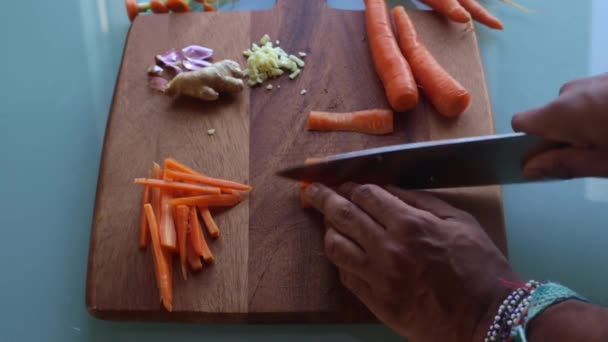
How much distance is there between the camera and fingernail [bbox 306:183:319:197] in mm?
1651

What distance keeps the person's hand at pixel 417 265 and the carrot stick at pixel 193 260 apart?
363mm

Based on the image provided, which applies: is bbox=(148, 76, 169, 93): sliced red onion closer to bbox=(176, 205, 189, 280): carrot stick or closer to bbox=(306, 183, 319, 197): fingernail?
bbox=(176, 205, 189, 280): carrot stick

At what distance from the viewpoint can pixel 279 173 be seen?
67.2 inches

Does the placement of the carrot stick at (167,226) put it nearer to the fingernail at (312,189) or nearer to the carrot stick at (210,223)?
the carrot stick at (210,223)

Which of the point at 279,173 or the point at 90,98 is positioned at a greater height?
the point at 90,98

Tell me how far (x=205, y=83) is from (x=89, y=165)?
0.51 m

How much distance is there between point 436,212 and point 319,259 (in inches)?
14.1

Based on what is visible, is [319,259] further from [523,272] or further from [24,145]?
[24,145]

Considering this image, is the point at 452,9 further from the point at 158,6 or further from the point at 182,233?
the point at 182,233

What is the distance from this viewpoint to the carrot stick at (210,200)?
66.5 inches

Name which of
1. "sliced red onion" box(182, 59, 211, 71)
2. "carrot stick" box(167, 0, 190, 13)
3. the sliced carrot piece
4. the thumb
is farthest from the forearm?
the sliced carrot piece

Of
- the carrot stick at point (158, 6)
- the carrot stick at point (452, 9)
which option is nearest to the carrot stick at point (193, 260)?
the carrot stick at point (158, 6)

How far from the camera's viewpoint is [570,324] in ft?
4.25

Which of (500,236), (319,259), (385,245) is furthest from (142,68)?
(500,236)
